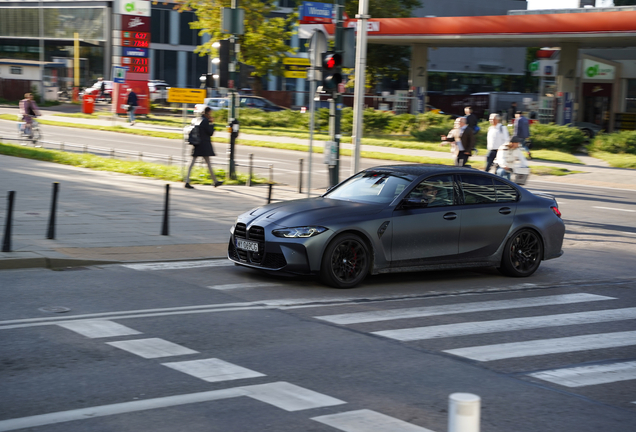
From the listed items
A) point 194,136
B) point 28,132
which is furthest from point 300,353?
point 28,132

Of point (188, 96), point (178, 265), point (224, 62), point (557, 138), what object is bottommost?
point (178, 265)

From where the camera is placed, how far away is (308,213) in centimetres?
972

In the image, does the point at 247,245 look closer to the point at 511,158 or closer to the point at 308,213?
the point at 308,213

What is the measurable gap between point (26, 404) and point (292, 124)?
40629 mm

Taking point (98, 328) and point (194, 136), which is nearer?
point (98, 328)

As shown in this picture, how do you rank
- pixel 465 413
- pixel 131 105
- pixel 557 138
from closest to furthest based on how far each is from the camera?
1. pixel 465 413
2. pixel 557 138
3. pixel 131 105

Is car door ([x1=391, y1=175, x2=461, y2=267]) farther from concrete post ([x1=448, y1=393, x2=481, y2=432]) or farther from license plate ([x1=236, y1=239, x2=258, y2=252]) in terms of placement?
concrete post ([x1=448, y1=393, x2=481, y2=432])

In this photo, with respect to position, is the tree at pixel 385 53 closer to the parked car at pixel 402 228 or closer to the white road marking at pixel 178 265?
the parked car at pixel 402 228

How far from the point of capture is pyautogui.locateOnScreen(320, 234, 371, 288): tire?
9477mm

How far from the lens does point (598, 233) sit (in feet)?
50.7

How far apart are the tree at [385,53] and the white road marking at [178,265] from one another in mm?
45489

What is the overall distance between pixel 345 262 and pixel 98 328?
336 cm

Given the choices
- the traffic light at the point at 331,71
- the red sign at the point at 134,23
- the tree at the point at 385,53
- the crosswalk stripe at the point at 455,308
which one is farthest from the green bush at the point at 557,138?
the red sign at the point at 134,23

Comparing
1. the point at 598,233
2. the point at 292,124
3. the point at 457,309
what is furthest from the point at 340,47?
the point at 292,124
